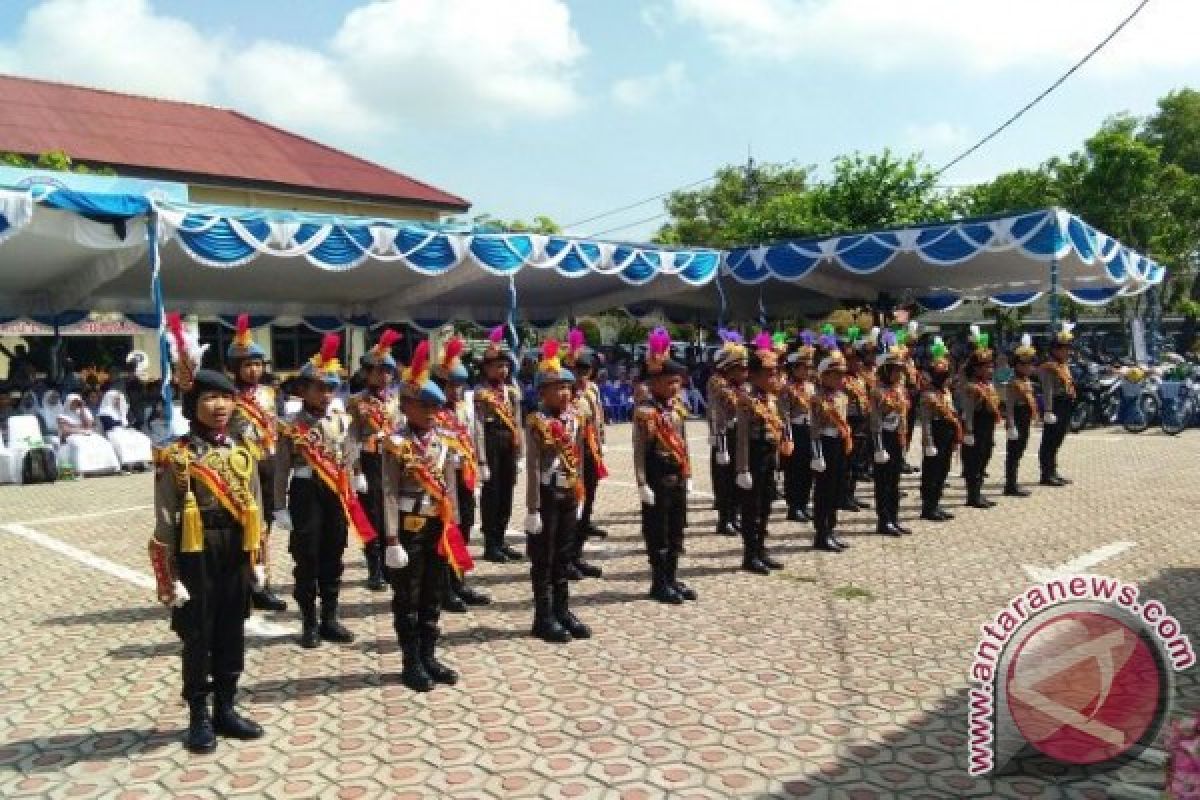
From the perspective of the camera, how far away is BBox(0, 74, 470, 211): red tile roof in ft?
71.1

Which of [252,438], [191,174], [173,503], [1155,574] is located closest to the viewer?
[173,503]

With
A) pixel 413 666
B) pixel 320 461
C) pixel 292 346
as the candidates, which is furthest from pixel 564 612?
pixel 292 346

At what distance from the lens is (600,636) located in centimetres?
527

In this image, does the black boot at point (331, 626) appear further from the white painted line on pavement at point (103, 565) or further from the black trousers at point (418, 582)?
the black trousers at point (418, 582)

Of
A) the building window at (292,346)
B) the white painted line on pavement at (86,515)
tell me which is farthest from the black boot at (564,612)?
the building window at (292,346)

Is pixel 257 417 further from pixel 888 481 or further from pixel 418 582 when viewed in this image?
pixel 888 481

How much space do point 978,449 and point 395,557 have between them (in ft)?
22.4

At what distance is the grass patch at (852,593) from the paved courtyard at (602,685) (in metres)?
0.03

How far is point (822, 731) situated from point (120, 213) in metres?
10.0

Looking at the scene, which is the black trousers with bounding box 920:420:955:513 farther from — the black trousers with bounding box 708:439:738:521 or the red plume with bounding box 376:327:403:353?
the red plume with bounding box 376:327:403:353

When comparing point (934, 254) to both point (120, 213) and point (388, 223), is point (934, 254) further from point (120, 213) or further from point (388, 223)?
point (120, 213)


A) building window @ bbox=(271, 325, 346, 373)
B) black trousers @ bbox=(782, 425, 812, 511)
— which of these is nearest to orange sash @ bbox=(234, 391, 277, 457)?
black trousers @ bbox=(782, 425, 812, 511)

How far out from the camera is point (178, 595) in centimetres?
369

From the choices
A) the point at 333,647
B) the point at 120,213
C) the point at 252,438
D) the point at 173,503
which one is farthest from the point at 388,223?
the point at 173,503
